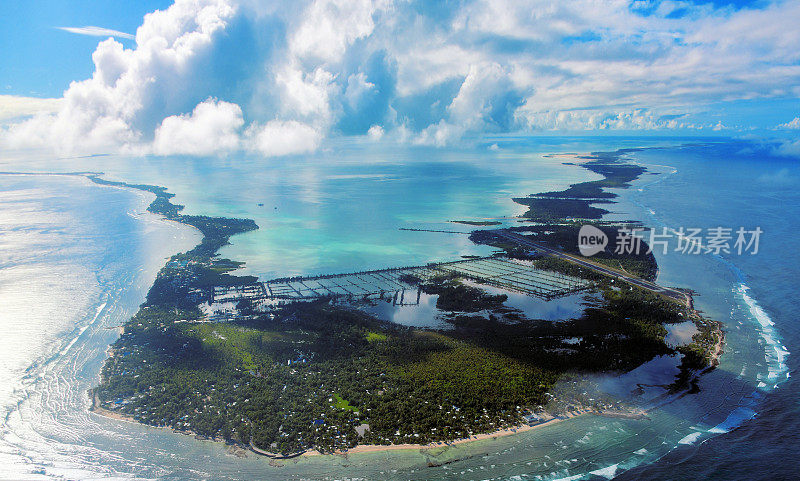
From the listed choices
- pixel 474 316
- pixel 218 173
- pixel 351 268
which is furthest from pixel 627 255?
pixel 218 173

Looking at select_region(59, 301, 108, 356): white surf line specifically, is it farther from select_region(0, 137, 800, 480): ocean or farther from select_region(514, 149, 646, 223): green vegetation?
select_region(514, 149, 646, 223): green vegetation

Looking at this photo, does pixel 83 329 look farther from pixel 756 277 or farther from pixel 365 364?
pixel 756 277

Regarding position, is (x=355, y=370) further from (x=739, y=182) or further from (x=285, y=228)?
(x=739, y=182)

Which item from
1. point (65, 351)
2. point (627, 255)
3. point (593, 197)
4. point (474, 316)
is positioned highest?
point (593, 197)

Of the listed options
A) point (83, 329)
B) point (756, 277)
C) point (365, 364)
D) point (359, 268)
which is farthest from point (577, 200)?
point (83, 329)

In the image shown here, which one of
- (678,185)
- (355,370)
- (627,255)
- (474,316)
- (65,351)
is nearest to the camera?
(355,370)

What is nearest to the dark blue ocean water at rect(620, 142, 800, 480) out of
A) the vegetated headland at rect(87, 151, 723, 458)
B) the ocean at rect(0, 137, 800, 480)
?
the ocean at rect(0, 137, 800, 480)

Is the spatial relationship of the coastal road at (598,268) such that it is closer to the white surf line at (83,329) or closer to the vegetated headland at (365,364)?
the vegetated headland at (365,364)
